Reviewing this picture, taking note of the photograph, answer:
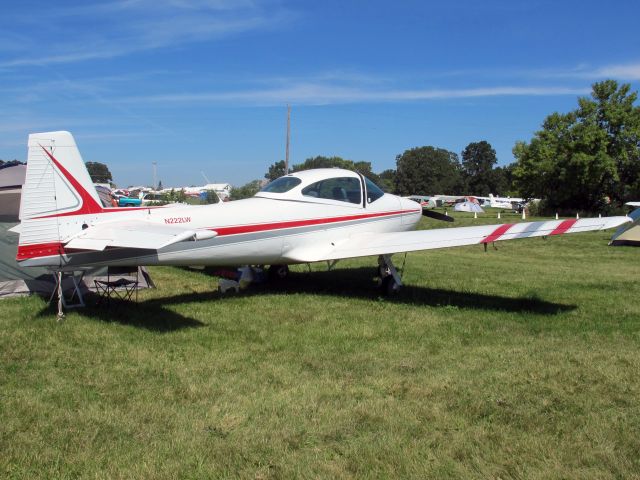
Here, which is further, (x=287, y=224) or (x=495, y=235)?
(x=287, y=224)

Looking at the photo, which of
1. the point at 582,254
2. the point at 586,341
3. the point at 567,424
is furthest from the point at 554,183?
the point at 567,424

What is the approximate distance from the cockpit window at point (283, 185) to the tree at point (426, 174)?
3862 inches

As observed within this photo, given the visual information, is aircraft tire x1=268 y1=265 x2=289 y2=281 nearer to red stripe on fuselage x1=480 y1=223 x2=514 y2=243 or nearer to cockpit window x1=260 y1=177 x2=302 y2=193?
cockpit window x1=260 y1=177 x2=302 y2=193

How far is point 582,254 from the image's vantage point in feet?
53.6

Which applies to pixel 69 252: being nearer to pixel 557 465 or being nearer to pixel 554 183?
pixel 557 465

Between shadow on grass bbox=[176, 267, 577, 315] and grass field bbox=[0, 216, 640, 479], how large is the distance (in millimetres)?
94

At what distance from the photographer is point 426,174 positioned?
110 m

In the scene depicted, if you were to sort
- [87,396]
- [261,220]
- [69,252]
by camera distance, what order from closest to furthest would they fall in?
1. [87,396]
2. [69,252]
3. [261,220]

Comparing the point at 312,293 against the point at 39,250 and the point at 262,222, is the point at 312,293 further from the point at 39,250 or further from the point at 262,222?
the point at 39,250

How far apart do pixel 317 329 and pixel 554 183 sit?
3883 centimetres

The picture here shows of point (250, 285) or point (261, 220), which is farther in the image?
point (250, 285)

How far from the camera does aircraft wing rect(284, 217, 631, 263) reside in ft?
26.6

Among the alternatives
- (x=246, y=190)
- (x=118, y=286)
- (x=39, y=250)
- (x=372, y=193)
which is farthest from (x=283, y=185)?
(x=246, y=190)

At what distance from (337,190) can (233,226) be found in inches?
89.1
